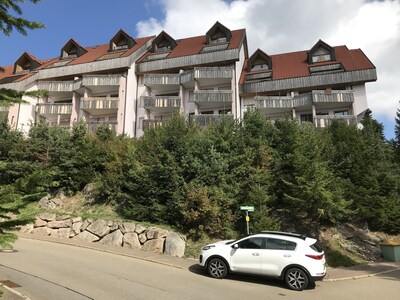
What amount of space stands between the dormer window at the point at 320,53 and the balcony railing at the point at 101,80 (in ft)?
65.9

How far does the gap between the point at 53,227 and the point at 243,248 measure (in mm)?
11435

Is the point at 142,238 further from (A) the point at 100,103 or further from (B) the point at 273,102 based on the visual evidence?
(A) the point at 100,103

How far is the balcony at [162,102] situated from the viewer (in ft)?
108

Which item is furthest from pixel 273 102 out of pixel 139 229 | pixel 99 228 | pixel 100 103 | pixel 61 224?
pixel 61 224

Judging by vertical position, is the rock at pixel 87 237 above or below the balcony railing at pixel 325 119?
below

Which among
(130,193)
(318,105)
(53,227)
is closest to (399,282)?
(130,193)

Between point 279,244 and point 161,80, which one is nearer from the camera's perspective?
point 279,244

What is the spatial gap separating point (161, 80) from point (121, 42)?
31.6 feet

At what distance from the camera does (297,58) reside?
37.0m

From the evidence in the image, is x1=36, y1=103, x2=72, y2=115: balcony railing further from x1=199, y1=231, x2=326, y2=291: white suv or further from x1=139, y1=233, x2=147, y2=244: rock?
x1=199, y1=231, x2=326, y2=291: white suv

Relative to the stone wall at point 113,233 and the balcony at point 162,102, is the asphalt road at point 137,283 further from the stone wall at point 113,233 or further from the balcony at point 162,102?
the balcony at point 162,102

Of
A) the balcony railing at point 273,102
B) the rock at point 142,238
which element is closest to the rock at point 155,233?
the rock at point 142,238

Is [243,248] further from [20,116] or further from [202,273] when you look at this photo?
[20,116]

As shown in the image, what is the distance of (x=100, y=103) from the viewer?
34438 millimetres
